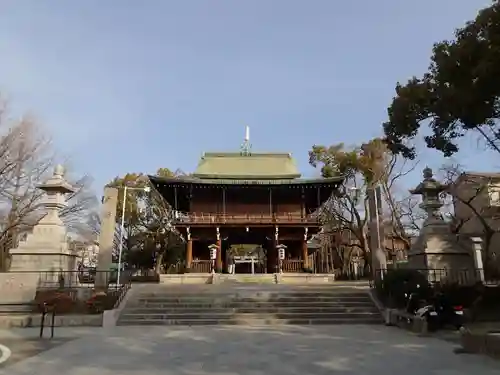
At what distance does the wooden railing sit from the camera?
29578 millimetres

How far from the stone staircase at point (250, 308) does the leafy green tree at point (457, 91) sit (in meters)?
5.81

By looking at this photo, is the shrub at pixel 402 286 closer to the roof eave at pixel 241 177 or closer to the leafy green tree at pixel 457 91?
the leafy green tree at pixel 457 91

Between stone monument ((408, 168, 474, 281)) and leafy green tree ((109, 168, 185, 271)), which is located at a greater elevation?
leafy green tree ((109, 168, 185, 271))

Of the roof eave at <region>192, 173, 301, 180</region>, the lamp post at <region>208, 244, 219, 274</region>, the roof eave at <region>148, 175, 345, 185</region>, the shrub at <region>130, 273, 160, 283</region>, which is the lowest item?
the shrub at <region>130, 273, 160, 283</region>

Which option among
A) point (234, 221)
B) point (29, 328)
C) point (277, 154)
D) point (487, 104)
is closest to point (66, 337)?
point (29, 328)

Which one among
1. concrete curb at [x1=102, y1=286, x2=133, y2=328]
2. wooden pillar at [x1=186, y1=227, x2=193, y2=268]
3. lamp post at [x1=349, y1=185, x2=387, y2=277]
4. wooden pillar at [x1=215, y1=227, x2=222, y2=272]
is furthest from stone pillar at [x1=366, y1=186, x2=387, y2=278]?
wooden pillar at [x1=186, y1=227, x2=193, y2=268]

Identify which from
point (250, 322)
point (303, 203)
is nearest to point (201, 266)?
point (303, 203)

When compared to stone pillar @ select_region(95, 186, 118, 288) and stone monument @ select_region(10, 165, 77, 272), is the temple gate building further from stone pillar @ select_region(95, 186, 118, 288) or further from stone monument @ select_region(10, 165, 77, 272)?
stone monument @ select_region(10, 165, 77, 272)

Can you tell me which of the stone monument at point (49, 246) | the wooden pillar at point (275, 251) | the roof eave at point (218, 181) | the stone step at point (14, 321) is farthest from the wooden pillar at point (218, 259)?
the stone step at point (14, 321)

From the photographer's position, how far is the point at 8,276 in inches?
554

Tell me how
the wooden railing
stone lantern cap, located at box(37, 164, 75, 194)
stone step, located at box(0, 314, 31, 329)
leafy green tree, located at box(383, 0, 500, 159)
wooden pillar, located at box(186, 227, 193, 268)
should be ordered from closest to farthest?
leafy green tree, located at box(383, 0, 500, 159), stone step, located at box(0, 314, 31, 329), stone lantern cap, located at box(37, 164, 75, 194), the wooden railing, wooden pillar, located at box(186, 227, 193, 268)

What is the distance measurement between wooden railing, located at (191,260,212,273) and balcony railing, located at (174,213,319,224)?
2768mm

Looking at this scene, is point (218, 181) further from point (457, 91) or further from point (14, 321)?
point (457, 91)

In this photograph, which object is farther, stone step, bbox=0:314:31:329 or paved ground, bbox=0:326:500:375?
stone step, bbox=0:314:31:329
